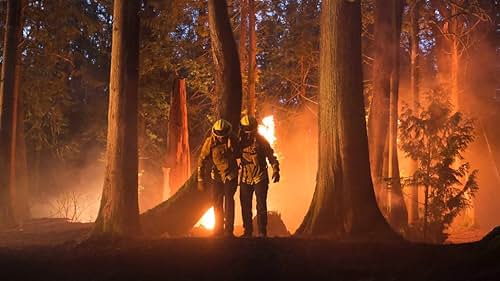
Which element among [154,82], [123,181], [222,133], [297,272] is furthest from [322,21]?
[154,82]

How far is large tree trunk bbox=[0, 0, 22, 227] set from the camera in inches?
731

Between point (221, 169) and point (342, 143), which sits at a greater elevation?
point (342, 143)

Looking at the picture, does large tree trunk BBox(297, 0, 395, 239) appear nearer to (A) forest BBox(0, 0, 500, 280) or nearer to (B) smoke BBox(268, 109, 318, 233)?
(A) forest BBox(0, 0, 500, 280)

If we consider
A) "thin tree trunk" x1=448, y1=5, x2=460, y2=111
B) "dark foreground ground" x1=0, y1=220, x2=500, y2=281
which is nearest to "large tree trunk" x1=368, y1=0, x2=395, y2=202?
"thin tree trunk" x1=448, y1=5, x2=460, y2=111

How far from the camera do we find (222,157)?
1148 centimetres

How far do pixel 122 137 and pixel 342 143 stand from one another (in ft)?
14.0

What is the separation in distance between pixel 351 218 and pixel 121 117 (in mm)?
4858

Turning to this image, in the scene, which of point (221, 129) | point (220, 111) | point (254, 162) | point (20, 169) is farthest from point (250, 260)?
point (20, 169)

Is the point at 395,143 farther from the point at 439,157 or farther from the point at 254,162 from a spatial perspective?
the point at 254,162

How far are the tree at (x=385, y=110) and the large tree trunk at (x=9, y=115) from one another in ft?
36.2

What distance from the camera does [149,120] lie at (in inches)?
1242

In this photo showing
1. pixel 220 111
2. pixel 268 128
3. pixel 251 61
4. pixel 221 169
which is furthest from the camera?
pixel 268 128

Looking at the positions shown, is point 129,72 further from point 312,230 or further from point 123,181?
point 312,230

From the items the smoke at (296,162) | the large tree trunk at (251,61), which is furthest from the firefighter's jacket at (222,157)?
the smoke at (296,162)
